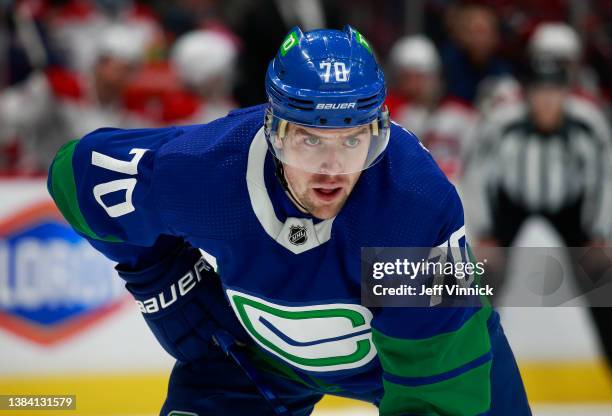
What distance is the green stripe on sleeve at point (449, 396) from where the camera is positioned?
221 cm

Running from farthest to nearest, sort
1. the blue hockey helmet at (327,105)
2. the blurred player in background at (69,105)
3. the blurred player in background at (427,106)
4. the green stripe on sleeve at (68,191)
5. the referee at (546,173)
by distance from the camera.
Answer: the blurred player in background at (427,106) → the blurred player in background at (69,105) → the referee at (546,173) → the green stripe on sleeve at (68,191) → the blue hockey helmet at (327,105)

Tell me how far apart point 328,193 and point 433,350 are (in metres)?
0.40

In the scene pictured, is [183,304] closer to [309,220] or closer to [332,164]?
[309,220]

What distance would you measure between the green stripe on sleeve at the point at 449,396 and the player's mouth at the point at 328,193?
0.43m

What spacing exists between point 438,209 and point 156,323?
0.94 metres

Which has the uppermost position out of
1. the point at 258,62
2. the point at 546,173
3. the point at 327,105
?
the point at 327,105

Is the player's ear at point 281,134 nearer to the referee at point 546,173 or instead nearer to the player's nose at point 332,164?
the player's nose at point 332,164

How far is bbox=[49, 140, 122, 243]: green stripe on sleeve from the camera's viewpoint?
2605 mm

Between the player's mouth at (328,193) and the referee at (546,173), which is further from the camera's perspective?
the referee at (546,173)

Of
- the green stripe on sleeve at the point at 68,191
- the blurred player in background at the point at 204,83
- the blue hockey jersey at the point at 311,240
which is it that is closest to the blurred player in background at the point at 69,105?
the blurred player in background at the point at 204,83

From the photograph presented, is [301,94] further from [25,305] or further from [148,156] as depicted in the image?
[25,305]

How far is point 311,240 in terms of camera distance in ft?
7.26

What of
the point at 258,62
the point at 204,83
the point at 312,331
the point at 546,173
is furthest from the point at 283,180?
the point at 258,62

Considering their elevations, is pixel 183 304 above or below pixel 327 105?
below
